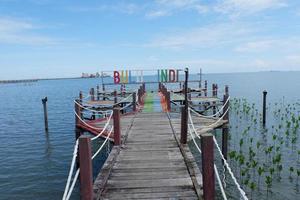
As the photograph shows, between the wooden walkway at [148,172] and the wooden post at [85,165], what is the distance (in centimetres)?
66

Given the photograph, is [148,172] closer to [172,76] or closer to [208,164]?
[208,164]

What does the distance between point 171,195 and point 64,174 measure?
436 inches

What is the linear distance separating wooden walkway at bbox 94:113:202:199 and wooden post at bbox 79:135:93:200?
0.66 metres

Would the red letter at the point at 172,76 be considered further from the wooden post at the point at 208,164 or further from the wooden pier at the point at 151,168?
the wooden post at the point at 208,164

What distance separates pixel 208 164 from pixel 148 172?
2569 millimetres

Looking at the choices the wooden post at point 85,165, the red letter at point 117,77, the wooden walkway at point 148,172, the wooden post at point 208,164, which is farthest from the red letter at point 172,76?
the wooden post at point 85,165

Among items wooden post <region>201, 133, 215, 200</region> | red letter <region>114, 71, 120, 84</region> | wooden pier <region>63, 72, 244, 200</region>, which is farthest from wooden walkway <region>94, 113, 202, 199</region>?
red letter <region>114, 71, 120, 84</region>

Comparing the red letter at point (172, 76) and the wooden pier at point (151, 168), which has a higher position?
the red letter at point (172, 76)

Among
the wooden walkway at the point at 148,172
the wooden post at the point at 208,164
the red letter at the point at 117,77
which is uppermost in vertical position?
the red letter at the point at 117,77

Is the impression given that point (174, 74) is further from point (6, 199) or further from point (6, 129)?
point (6, 199)

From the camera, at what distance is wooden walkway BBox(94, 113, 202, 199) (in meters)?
6.84

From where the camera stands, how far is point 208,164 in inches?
239

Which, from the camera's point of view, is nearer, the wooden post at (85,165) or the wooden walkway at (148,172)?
the wooden post at (85,165)

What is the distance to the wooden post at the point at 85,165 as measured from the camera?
5.72 meters
